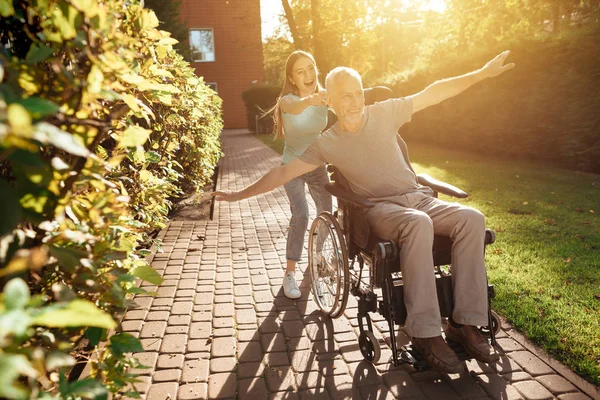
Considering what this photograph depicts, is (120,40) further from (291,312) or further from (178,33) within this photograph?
(178,33)

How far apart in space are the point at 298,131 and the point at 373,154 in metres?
1.03

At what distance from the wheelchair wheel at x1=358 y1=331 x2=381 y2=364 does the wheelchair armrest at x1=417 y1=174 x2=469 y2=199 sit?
1085 millimetres

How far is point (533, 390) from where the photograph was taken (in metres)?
2.79

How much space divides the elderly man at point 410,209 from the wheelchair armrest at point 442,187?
3.8 inches

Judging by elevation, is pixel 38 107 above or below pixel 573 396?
above

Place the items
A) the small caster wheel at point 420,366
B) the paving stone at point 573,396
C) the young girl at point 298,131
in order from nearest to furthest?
the paving stone at point 573,396, the small caster wheel at point 420,366, the young girl at point 298,131

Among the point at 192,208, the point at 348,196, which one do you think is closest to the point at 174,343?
the point at 348,196

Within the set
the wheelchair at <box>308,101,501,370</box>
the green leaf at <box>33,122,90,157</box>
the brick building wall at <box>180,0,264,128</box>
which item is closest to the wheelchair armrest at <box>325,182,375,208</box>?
the wheelchair at <box>308,101,501,370</box>

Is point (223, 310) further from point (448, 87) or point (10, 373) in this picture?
point (10, 373)

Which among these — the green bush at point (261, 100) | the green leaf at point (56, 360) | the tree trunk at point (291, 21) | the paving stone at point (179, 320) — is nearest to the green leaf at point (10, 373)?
the green leaf at point (56, 360)

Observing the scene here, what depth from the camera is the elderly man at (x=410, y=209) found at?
2.85 metres

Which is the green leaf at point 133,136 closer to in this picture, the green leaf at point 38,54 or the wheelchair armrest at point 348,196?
the green leaf at point 38,54

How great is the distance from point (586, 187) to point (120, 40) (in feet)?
27.2

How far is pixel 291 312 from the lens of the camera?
4.03 meters
